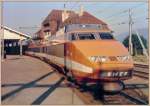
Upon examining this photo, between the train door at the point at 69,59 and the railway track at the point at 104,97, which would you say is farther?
the train door at the point at 69,59

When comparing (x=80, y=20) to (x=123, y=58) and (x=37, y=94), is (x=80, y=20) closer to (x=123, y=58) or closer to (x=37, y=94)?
(x=123, y=58)

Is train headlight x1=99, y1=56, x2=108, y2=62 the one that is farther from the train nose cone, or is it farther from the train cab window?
the train cab window

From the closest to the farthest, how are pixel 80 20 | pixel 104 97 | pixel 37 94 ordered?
pixel 37 94
pixel 104 97
pixel 80 20

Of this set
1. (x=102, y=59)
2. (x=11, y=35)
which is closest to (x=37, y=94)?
(x=102, y=59)

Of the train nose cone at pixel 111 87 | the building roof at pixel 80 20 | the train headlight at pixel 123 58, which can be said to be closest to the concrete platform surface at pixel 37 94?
the train nose cone at pixel 111 87

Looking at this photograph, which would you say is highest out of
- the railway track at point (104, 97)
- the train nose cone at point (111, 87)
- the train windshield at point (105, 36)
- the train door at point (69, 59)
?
the train windshield at point (105, 36)

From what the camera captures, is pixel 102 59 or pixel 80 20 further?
pixel 80 20

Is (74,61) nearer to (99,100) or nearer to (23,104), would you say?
(99,100)

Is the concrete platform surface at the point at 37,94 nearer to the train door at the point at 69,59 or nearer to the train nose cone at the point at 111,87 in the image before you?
the train door at the point at 69,59

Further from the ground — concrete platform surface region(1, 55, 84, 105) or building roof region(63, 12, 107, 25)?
building roof region(63, 12, 107, 25)

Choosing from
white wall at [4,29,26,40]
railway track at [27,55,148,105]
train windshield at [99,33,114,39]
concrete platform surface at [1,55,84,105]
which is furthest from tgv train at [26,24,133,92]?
white wall at [4,29,26,40]

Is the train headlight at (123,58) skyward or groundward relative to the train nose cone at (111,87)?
skyward

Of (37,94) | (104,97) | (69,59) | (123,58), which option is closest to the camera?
(37,94)

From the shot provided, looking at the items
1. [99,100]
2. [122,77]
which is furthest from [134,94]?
[99,100]
